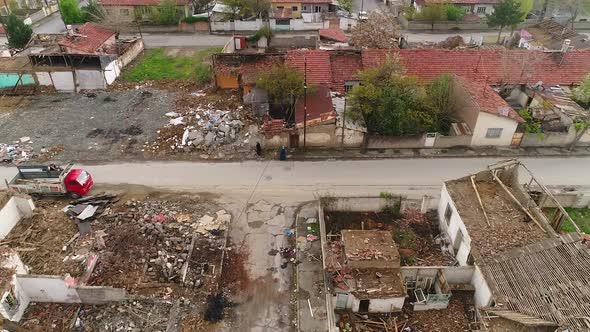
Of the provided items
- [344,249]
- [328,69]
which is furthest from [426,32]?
[344,249]

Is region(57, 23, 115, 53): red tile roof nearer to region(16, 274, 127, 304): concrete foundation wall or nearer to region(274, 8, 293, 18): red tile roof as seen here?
region(274, 8, 293, 18): red tile roof

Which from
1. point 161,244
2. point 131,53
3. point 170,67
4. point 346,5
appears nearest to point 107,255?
point 161,244

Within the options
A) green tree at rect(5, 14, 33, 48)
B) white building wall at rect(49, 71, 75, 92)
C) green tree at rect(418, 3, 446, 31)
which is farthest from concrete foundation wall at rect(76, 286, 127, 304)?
green tree at rect(418, 3, 446, 31)

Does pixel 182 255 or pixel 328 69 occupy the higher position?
pixel 328 69

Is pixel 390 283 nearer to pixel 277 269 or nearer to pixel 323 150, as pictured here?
pixel 277 269

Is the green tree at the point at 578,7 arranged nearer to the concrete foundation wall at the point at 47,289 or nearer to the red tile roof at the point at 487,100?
the red tile roof at the point at 487,100

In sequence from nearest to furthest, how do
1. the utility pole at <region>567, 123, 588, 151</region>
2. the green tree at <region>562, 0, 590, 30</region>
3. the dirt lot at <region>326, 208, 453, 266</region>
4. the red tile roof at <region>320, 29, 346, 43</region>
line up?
the dirt lot at <region>326, 208, 453, 266</region> → the utility pole at <region>567, 123, 588, 151</region> → the red tile roof at <region>320, 29, 346, 43</region> → the green tree at <region>562, 0, 590, 30</region>
